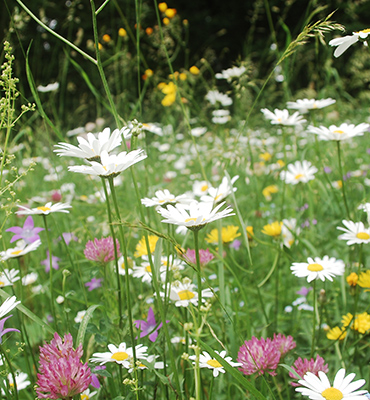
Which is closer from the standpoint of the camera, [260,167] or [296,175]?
[296,175]

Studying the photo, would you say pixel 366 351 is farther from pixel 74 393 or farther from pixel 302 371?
pixel 74 393

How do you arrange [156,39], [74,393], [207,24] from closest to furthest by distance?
1. [74,393]
2. [156,39]
3. [207,24]

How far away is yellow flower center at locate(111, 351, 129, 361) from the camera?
1.80 feet

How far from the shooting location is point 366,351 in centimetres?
82

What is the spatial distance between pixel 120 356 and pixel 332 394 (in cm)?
27

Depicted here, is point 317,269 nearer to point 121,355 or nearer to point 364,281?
point 364,281

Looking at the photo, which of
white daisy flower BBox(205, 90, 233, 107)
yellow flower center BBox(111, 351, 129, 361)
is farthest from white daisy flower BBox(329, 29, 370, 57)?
white daisy flower BBox(205, 90, 233, 107)

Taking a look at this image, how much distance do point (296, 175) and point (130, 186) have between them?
2.93ft

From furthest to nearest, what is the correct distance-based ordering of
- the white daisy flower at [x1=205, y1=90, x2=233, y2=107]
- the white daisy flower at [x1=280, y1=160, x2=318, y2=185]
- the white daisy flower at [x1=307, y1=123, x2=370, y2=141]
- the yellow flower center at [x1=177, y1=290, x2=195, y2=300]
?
the white daisy flower at [x1=205, y1=90, x2=233, y2=107]
the white daisy flower at [x1=280, y1=160, x2=318, y2=185]
the white daisy flower at [x1=307, y1=123, x2=370, y2=141]
the yellow flower center at [x1=177, y1=290, x2=195, y2=300]

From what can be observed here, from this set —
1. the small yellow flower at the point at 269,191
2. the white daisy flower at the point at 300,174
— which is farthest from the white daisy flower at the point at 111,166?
the small yellow flower at the point at 269,191

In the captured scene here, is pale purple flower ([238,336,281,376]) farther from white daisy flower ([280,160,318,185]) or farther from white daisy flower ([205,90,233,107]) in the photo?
white daisy flower ([205,90,233,107])

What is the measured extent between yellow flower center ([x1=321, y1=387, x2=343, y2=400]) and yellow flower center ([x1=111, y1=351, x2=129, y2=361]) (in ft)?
0.84

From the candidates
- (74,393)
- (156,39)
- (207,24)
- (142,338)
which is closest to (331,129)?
(142,338)

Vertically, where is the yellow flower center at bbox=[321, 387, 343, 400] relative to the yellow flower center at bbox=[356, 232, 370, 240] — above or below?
below
